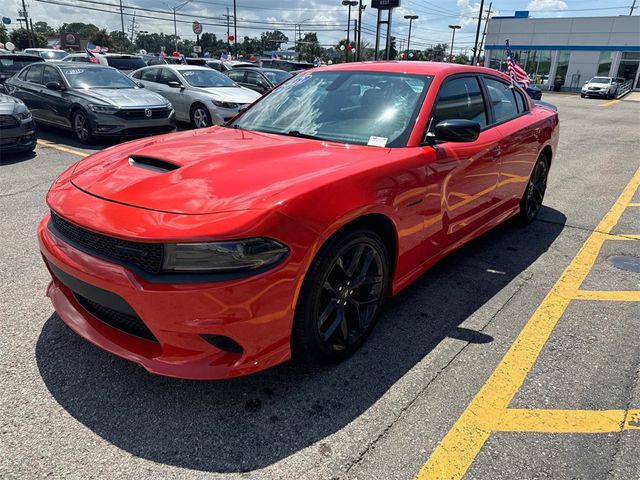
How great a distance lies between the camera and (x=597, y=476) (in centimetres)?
203

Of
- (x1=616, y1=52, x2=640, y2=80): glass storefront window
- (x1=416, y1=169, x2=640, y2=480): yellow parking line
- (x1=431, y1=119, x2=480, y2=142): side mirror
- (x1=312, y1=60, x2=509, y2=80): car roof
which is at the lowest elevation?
(x1=416, y1=169, x2=640, y2=480): yellow parking line

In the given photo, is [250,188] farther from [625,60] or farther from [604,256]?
[625,60]

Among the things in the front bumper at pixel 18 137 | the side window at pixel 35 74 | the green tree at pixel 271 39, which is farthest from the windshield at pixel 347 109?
the green tree at pixel 271 39

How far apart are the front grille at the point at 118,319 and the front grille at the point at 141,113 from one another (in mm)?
6957

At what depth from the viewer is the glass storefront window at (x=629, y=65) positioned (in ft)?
132

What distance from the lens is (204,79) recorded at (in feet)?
35.9

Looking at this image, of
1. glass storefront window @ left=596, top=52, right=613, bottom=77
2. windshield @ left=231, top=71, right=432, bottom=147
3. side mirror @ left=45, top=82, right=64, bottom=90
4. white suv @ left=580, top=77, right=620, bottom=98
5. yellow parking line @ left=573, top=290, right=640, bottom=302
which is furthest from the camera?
glass storefront window @ left=596, top=52, right=613, bottom=77

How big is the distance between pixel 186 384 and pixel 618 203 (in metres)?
6.17

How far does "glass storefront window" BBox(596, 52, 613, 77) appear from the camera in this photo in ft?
135

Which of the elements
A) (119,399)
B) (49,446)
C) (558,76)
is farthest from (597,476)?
(558,76)

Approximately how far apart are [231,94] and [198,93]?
2.30 feet

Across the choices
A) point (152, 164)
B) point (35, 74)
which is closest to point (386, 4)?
point (35, 74)

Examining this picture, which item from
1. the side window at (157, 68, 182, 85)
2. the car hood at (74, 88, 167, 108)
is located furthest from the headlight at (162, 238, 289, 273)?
the side window at (157, 68, 182, 85)

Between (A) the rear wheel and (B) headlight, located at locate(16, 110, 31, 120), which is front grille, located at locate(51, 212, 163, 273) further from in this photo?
(A) the rear wheel
